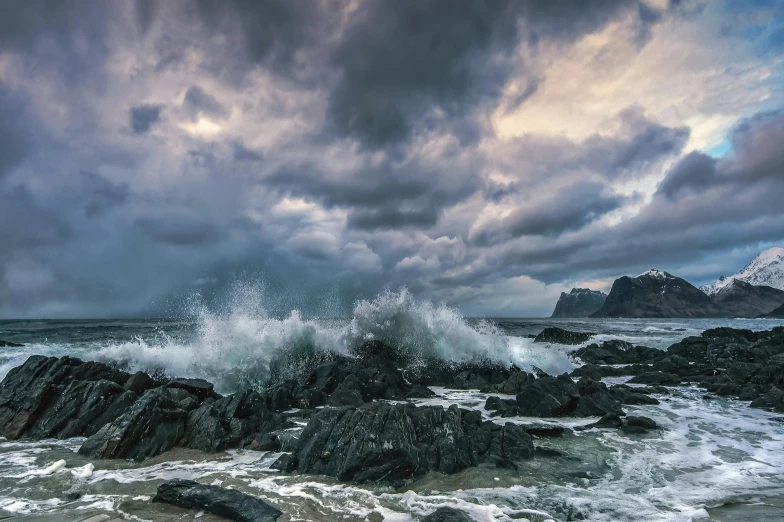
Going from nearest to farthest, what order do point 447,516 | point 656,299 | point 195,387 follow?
point 447,516 < point 195,387 < point 656,299

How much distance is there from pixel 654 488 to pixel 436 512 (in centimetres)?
397

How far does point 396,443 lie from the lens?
7.56m

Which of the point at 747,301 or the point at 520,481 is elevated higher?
the point at 747,301

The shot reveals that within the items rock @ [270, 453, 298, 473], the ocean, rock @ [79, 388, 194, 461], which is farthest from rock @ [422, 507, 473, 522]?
rock @ [79, 388, 194, 461]

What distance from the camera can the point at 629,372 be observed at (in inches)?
875

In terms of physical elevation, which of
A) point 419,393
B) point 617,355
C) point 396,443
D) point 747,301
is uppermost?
point 747,301

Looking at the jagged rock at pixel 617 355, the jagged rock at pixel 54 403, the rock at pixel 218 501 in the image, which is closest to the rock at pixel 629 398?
the rock at pixel 218 501

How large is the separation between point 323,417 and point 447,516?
12.1 ft

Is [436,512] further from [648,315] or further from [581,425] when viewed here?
→ [648,315]

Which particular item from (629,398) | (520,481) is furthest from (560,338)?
(520,481)

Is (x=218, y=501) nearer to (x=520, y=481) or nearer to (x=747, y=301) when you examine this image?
(x=520, y=481)

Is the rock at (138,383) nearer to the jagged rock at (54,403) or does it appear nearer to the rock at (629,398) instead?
the jagged rock at (54,403)

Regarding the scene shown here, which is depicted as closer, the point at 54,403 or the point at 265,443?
the point at 265,443

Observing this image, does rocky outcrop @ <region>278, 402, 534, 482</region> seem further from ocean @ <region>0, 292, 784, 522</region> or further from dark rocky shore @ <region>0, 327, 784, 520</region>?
ocean @ <region>0, 292, 784, 522</region>
